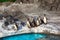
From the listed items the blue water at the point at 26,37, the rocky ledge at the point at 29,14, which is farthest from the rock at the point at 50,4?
the blue water at the point at 26,37

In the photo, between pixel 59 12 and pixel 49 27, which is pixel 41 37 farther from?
pixel 59 12

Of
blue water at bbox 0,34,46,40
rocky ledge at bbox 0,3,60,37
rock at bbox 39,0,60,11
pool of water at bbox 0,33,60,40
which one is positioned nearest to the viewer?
pool of water at bbox 0,33,60,40

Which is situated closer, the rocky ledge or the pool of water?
the pool of water

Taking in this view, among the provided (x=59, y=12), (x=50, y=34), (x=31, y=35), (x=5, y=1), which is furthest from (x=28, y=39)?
(x=5, y=1)

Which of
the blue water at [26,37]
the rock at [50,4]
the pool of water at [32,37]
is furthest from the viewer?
the rock at [50,4]

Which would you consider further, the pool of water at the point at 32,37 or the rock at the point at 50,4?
the rock at the point at 50,4

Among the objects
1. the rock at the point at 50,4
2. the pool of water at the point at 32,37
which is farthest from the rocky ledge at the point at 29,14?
the rock at the point at 50,4

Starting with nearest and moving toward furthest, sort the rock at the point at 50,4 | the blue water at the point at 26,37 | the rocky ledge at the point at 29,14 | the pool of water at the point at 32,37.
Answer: the pool of water at the point at 32,37, the blue water at the point at 26,37, the rocky ledge at the point at 29,14, the rock at the point at 50,4

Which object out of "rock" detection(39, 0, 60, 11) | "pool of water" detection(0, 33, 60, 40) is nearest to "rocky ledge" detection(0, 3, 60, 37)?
"pool of water" detection(0, 33, 60, 40)

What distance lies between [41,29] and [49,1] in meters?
1.62

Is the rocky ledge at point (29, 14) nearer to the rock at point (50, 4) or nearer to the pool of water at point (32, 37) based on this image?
the pool of water at point (32, 37)

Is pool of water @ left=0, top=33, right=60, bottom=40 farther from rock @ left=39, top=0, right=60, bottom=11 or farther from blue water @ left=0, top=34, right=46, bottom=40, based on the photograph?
rock @ left=39, top=0, right=60, bottom=11

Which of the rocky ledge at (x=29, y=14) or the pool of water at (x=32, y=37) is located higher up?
the rocky ledge at (x=29, y=14)

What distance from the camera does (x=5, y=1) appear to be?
7320 millimetres
